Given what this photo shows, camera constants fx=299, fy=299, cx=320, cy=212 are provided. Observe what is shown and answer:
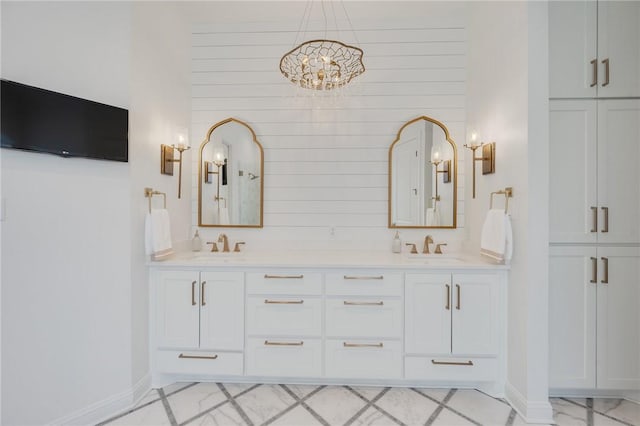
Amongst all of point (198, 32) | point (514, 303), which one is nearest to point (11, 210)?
point (198, 32)

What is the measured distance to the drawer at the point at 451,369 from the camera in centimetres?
211

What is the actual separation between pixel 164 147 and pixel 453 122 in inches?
Answer: 99.2

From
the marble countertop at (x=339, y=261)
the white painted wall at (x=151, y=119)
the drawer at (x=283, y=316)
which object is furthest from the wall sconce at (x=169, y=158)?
the drawer at (x=283, y=316)

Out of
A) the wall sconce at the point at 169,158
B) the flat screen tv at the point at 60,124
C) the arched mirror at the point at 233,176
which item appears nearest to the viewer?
the flat screen tv at the point at 60,124

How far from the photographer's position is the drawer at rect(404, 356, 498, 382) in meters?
2.11

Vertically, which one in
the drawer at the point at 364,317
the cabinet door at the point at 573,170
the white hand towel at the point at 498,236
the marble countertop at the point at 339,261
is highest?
the cabinet door at the point at 573,170

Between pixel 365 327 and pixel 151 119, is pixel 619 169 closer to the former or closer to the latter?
pixel 365 327

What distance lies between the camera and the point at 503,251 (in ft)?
6.52

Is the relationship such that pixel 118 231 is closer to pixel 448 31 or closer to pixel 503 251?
pixel 503 251

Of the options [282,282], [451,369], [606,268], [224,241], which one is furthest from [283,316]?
[606,268]

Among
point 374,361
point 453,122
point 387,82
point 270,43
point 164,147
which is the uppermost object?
point 270,43

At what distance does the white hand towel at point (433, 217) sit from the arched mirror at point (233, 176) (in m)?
1.56

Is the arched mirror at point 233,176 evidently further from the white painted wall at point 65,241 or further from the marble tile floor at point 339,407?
the marble tile floor at point 339,407

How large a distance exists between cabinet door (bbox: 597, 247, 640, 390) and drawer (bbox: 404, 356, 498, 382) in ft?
2.25
